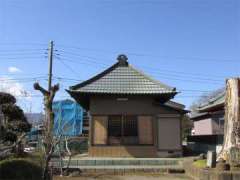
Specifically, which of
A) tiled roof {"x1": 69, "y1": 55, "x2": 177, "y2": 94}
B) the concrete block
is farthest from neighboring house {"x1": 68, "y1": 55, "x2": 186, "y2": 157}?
the concrete block

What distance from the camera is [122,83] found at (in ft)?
68.8

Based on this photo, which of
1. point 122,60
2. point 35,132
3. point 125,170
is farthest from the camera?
point 35,132

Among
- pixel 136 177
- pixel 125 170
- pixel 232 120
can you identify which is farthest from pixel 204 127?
pixel 232 120

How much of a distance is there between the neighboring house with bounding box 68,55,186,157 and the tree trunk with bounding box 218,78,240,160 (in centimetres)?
764

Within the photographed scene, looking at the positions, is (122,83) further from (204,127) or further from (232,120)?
(232,120)

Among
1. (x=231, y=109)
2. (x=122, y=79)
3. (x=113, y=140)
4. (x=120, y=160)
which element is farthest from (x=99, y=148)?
(x=231, y=109)

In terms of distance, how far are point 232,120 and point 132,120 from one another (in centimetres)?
894

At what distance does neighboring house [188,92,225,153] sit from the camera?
1870cm

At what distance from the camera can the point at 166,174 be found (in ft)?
47.2

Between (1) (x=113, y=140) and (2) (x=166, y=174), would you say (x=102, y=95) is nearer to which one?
(1) (x=113, y=140)

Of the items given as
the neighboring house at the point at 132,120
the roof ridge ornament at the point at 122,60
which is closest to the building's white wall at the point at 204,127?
the neighboring house at the point at 132,120

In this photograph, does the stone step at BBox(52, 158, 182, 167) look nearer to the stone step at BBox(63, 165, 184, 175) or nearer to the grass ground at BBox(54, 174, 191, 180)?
the stone step at BBox(63, 165, 184, 175)

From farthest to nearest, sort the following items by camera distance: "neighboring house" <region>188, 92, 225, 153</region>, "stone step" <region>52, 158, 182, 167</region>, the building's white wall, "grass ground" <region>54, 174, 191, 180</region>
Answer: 1. the building's white wall
2. "neighboring house" <region>188, 92, 225, 153</region>
3. "stone step" <region>52, 158, 182, 167</region>
4. "grass ground" <region>54, 174, 191, 180</region>

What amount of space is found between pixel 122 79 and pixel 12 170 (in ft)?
40.5
